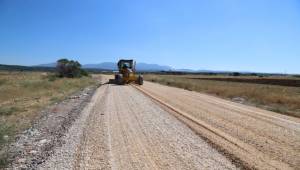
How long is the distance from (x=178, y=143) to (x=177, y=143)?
25 mm

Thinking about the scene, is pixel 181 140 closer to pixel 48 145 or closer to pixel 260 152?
pixel 260 152

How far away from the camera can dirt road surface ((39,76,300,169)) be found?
7.43 m

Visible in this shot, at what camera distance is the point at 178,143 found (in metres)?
9.23

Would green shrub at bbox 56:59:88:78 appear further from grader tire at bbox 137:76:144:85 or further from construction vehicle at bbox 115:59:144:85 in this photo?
grader tire at bbox 137:76:144:85

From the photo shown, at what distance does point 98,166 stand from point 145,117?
678cm

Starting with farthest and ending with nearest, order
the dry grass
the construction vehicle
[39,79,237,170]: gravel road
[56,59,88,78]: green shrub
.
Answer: [56,59,88,78]: green shrub
the construction vehicle
the dry grass
[39,79,237,170]: gravel road

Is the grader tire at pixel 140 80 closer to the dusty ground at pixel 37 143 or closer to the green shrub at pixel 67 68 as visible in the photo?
the dusty ground at pixel 37 143

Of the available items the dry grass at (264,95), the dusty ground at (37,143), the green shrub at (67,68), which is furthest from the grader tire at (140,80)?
the green shrub at (67,68)

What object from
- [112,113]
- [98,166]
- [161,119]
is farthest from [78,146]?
[112,113]

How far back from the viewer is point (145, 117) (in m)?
13.9

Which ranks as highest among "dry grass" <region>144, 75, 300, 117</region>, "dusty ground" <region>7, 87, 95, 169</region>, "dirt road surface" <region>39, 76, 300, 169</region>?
"dirt road surface" <region>39, 76, 300, 169</region>

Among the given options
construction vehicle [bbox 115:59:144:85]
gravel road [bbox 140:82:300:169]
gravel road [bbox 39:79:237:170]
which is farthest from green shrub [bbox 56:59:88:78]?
gravel road [bbox 39:79:237:170]

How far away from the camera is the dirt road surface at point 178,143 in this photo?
743 cm

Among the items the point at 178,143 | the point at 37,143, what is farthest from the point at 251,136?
the point at 37,143
